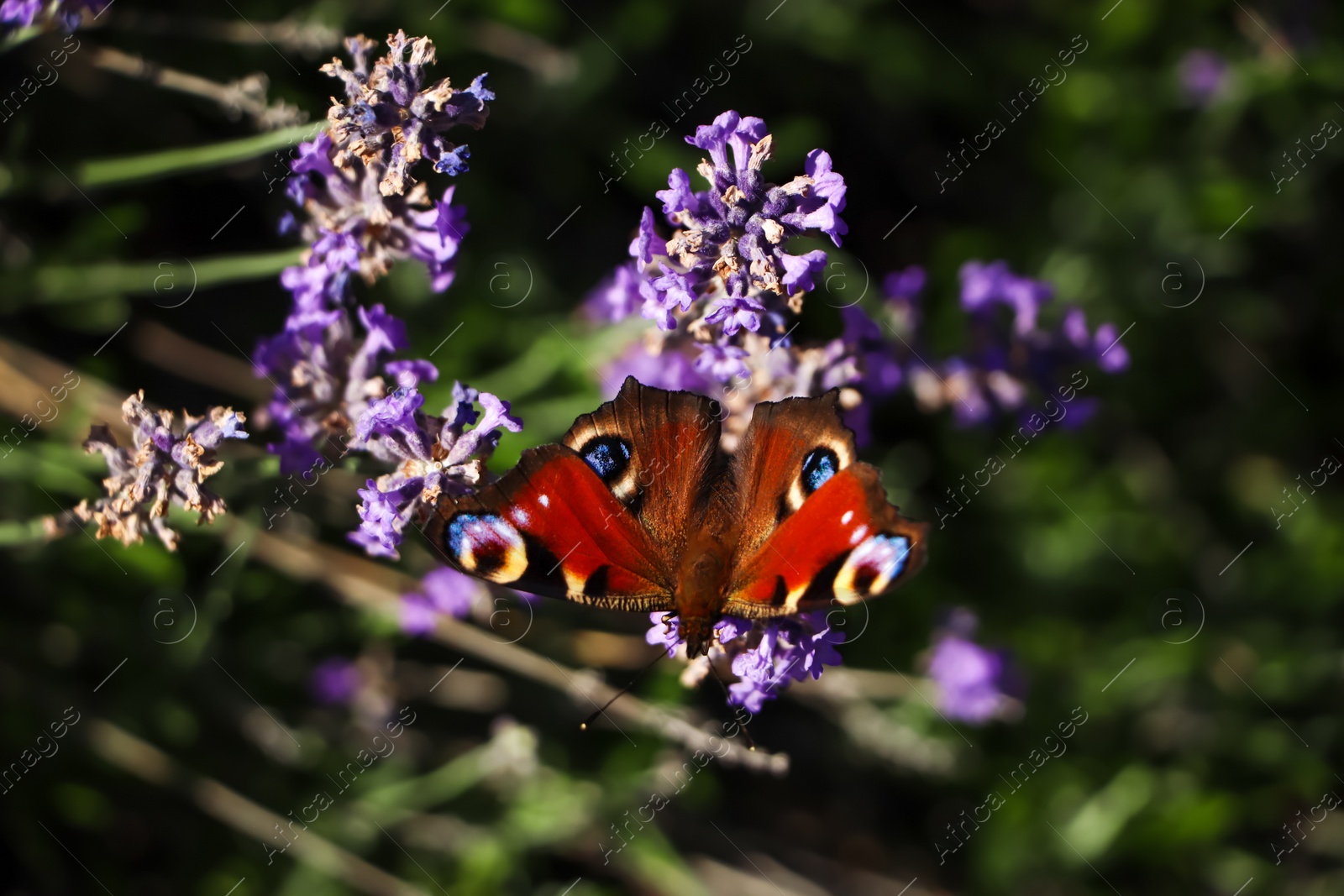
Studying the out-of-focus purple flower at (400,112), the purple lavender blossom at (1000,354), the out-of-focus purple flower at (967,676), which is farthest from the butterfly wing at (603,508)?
the out-of-focus purple flower at (967,676)

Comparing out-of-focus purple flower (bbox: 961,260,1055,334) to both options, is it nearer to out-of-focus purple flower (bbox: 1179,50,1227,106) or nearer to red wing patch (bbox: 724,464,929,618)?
red wing patch (bbox: 724,464,929,618)

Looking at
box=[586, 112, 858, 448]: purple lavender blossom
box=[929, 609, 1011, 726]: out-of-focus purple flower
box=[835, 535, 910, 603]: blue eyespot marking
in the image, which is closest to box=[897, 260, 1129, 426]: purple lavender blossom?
box=[929, 609, 1011, 726]: out-of-focus purple flower

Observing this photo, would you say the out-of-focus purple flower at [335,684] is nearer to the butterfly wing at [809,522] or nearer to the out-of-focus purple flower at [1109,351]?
the butterfly wing at [809,522]

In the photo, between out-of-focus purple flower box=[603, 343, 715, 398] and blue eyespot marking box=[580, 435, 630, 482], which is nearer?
blue eyespot marking box=[580, 435, 630, 482]

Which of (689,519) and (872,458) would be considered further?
(872,458)

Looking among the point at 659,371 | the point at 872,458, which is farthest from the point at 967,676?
the point at 659,371

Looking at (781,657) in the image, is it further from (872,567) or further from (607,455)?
(607,455)
